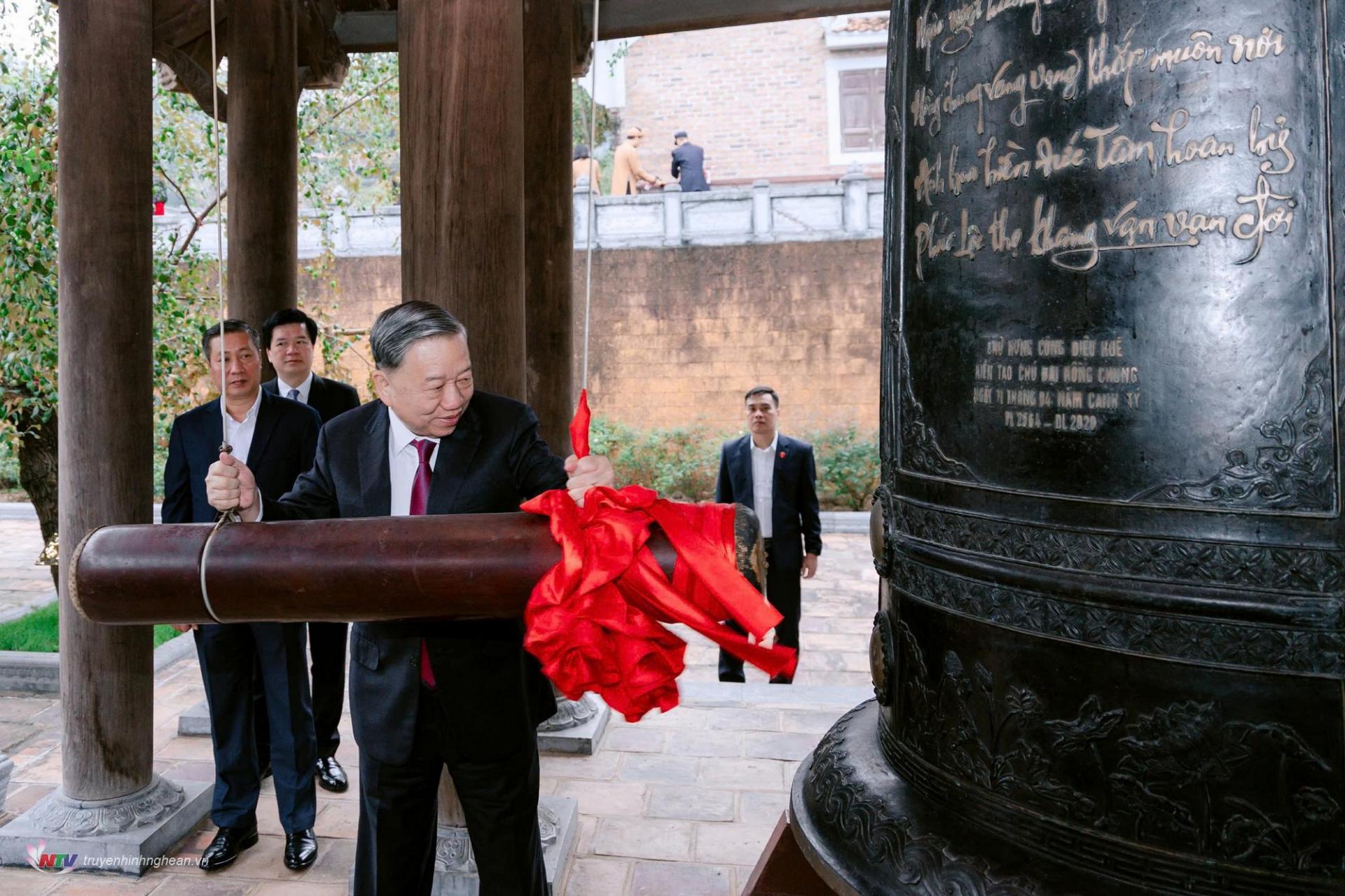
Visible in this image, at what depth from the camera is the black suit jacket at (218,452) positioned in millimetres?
3711

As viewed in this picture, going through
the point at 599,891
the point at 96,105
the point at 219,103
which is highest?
the point at 219,103

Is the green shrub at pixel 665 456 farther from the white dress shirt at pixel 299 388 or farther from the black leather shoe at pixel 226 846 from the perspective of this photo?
the black leather shoe at pixel 226 846

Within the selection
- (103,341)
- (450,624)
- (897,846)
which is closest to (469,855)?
(450,624)

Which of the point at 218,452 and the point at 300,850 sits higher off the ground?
the point at 218,452

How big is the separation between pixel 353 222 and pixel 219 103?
10.0m

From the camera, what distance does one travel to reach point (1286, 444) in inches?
63.4

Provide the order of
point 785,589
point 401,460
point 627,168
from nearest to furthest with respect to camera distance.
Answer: point 401,460 < point 785,589 < point 627,168

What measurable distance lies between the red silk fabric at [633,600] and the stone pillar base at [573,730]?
9.20 feet

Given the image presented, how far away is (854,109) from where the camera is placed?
19.2 meters

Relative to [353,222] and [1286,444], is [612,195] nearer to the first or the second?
[353,222]

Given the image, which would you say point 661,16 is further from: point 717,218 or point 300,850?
point 717,218

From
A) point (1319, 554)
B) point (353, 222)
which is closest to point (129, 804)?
point (1319, 554)

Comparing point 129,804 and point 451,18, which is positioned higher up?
point 451,18

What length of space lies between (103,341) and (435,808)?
210 cm
